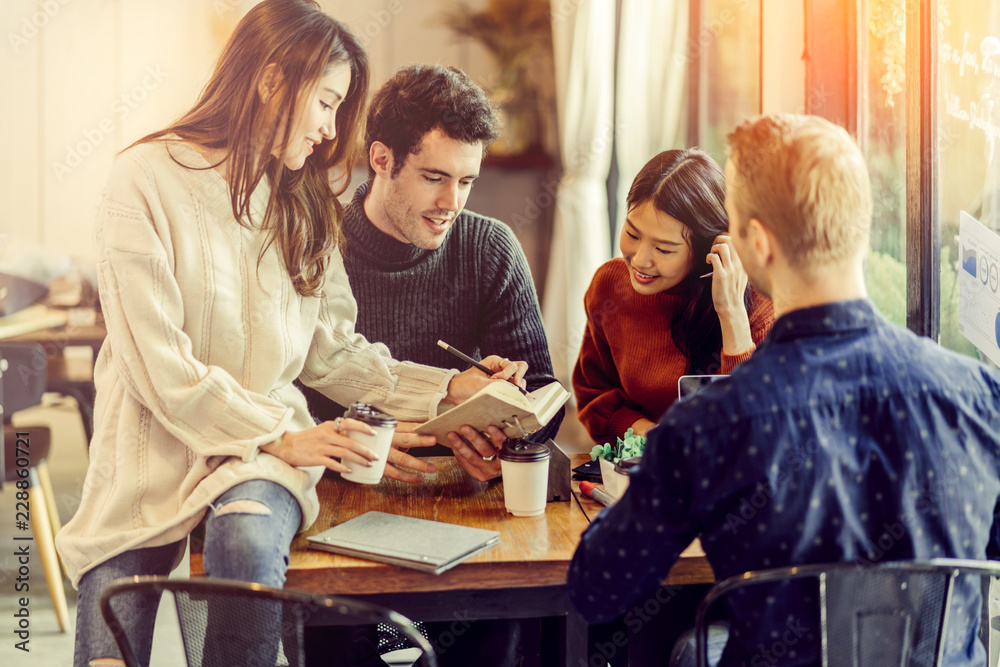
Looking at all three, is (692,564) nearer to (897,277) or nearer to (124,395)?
(124,395)

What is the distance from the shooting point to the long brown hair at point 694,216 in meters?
1.94

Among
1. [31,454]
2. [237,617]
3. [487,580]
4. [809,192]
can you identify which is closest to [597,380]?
[487,580]

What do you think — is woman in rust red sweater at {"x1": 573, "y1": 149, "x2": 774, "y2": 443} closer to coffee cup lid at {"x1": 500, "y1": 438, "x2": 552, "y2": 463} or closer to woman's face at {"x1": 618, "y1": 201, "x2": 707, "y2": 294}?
woman's face at {"x1": 618, "y1": 201, "x2": 707, "y2": 294}

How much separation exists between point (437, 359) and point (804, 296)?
131 cm

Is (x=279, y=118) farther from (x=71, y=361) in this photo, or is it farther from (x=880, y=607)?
(x=71, y=361)

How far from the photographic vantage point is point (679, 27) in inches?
143

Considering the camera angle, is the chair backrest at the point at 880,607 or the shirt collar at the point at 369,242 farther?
the shirt collar at the point at 369,242

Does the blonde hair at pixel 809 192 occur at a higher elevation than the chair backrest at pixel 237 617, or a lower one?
higher

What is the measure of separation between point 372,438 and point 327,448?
8cm

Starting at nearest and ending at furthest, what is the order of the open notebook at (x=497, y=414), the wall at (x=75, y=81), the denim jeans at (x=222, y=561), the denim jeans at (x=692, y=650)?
the denim jeans at (x=222, y=561) < the denim jeans at (x=692, y=650) < the open notebook at (x=497, y=414) < the wall at (x=75, y=81)

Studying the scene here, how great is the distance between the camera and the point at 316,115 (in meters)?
1.72

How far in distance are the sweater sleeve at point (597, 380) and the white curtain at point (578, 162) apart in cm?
135

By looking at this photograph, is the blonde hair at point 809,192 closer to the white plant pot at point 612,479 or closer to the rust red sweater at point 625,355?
the white plant pot at point 612,479

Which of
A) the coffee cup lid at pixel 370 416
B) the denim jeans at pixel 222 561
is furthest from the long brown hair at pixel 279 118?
the denim jeans at pixel 222 561
